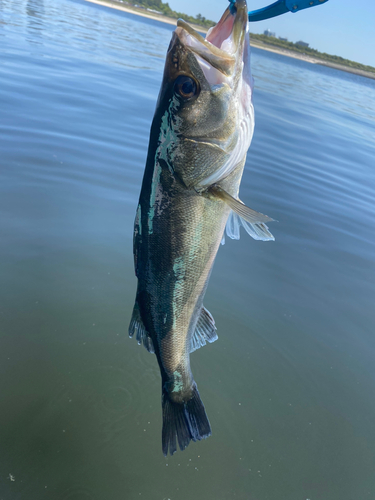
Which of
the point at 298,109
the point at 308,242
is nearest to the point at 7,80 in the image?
the point at 308,242

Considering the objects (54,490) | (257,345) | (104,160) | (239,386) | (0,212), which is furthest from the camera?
(104,160)

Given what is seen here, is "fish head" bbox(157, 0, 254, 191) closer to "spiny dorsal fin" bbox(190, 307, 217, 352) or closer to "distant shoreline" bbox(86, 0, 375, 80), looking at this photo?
"spiny dorsal fin" bbox(190, 307, 217, 352)

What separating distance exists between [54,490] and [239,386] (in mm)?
1739

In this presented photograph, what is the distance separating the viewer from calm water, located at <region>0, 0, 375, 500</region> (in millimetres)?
2822

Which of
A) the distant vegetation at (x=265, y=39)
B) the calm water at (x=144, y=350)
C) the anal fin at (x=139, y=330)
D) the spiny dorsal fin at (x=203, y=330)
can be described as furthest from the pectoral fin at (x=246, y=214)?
the distant vegetation at (x=265, y=39)

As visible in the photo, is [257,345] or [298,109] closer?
[257,345]

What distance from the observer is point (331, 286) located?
199 inches

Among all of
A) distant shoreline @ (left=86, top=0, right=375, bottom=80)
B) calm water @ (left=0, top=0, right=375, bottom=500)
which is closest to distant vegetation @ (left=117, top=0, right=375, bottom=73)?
distant shoreline @ (left=86, top=0, right=375, bottom=80)

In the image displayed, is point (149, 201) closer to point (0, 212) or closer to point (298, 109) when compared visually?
point (0, 212)

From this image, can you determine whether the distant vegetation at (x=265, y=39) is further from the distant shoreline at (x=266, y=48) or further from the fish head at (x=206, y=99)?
the fish head at (x=206, y=99)

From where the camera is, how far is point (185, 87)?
1.79 metres

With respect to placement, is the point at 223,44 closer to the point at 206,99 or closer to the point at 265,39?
the point at 206,99

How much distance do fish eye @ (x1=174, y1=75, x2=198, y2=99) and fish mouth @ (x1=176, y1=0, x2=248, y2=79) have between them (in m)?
0.08

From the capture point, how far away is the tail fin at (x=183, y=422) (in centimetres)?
228
